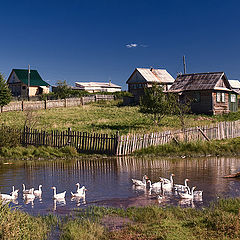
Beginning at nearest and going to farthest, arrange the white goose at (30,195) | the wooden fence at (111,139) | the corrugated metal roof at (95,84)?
the white goose at (30,195) < the wooden fence at (111,139) < the corrugated metal roof at (95,84)

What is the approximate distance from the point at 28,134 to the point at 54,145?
2.26 m

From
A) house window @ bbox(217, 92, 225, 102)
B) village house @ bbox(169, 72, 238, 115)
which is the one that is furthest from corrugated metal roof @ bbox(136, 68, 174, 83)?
house window @ bbox(217, 92, 225, 102)

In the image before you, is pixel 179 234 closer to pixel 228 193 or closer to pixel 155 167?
pixel 228 193

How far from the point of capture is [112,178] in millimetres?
13859

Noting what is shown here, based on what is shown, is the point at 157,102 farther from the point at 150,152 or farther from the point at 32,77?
the point at 32,77

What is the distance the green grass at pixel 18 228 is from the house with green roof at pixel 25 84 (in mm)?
64784

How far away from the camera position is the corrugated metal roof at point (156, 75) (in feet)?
211

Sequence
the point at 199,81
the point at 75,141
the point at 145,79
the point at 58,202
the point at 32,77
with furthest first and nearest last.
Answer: the point at 32,77
the point at 145,79
the point at 199,81
the point at 75,141
the point at 58,202

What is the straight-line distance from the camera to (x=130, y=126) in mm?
32156

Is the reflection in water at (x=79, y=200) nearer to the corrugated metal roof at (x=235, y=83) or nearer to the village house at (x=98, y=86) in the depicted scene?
the village house at (x=98, y=86)

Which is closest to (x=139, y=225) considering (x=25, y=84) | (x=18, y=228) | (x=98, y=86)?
(x=18, y=228)

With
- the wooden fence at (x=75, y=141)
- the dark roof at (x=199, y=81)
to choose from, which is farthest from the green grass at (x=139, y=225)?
the dark roof at (x=199, y=81)

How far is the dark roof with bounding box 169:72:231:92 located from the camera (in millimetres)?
42759

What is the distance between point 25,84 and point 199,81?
4046 centimetres
